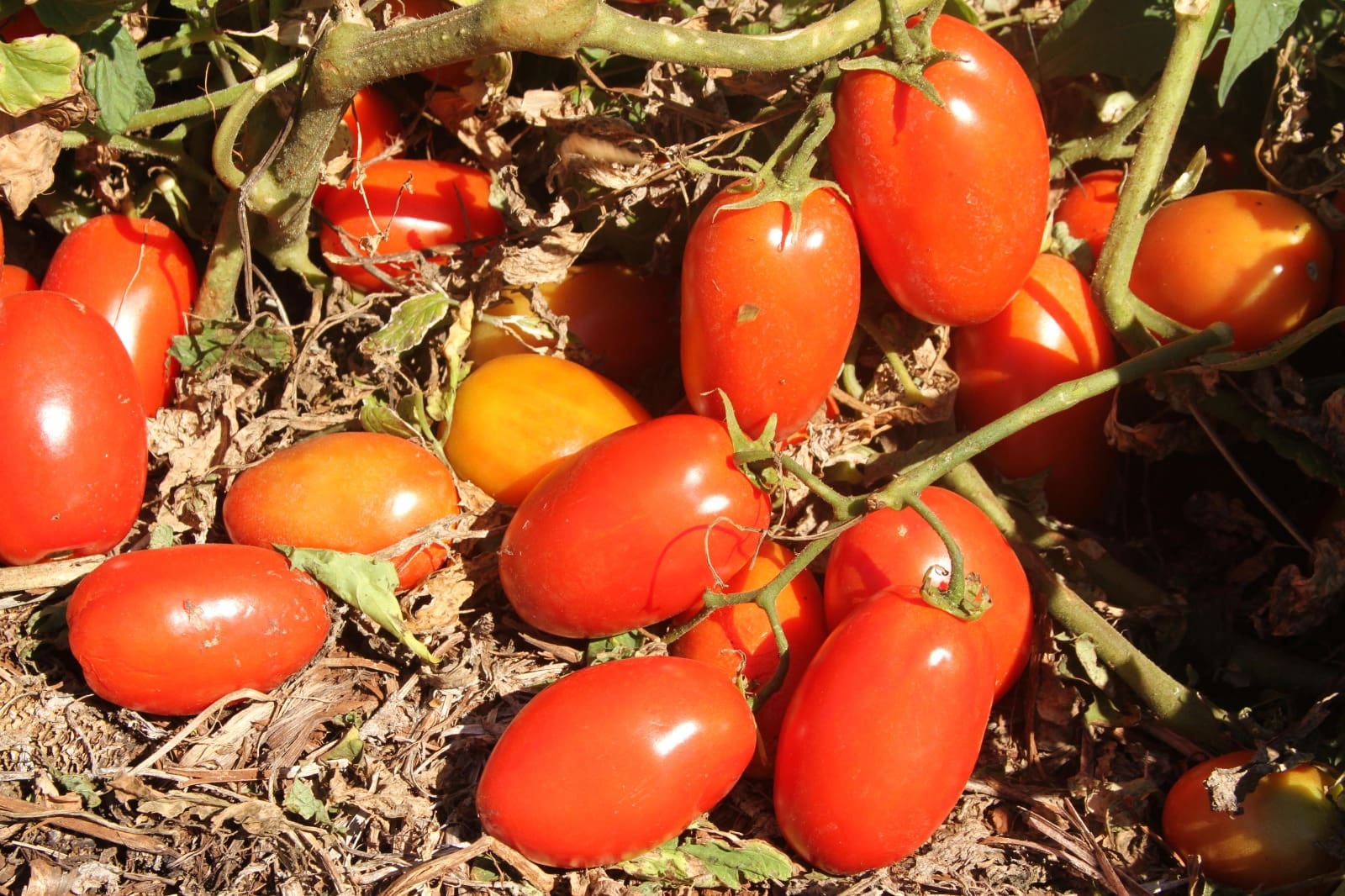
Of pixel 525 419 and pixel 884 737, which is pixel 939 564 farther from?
pixel 525 419

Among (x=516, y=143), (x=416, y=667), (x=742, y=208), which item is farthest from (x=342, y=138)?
(x=416, y=667)

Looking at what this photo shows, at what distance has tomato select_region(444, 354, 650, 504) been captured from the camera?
195cm

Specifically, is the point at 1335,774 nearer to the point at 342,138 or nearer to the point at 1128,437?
the point at 1128,437

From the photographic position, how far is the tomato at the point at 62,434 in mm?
1722

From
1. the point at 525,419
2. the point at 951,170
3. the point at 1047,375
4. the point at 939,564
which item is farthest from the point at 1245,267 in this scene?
the point at 525,419

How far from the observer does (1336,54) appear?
1995mm

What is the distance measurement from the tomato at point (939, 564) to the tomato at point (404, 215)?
37.5 inches

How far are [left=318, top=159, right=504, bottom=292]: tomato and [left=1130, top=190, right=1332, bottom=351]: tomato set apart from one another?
1.22 meters

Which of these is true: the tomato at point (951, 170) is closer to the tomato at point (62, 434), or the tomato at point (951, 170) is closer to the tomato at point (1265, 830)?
the tomato at point (1265, 830)

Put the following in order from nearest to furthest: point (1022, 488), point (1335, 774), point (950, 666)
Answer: point (950, 666) → point (1335, 774) → point (1022, 488)

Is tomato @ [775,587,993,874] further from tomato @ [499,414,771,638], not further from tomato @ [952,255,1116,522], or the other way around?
tomato @ [952,255,1116,522]

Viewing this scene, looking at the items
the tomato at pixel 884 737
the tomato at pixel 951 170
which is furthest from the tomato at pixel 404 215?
the tomato at pixel 884 737

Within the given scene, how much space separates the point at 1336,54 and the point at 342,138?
1.75 m

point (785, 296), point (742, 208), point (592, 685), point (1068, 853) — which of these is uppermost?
point (742, 208)
